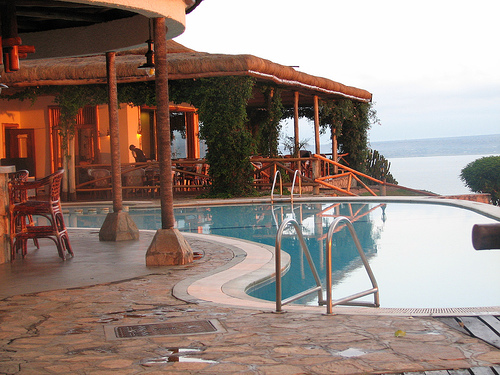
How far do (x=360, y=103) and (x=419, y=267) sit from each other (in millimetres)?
15257

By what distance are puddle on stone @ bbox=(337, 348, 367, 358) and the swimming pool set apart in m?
2.01

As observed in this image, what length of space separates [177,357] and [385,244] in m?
5.43

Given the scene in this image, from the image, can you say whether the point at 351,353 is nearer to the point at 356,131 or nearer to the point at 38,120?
the point at 38,120

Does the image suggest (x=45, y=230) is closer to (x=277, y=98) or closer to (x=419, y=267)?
(x=419, y=267)

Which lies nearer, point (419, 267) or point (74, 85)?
point (419, 267)

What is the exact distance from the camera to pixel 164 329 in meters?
3.68

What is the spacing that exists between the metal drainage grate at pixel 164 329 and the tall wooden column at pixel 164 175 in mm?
2277

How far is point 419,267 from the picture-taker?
653cm

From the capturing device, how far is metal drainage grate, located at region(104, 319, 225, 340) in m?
3.56

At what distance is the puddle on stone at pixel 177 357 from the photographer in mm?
3018

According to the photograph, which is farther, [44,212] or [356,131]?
[356,131]

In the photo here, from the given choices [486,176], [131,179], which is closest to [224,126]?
[131,179]

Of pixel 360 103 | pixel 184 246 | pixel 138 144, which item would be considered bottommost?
pixel 184 246

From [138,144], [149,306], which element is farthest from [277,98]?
[149,306]
